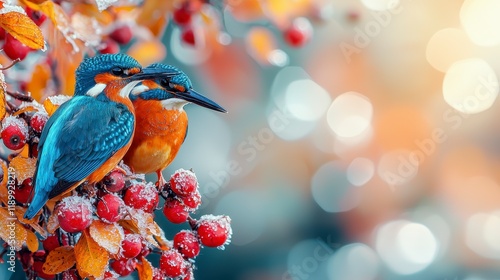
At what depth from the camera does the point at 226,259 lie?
473 cm

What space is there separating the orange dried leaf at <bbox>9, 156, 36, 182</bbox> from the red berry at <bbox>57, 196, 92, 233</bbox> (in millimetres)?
60

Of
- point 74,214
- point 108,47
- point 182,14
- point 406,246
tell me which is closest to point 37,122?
point 74,214

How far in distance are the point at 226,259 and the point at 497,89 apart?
6.82ft

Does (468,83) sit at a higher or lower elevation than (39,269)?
lower

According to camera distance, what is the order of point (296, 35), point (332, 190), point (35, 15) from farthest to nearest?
1. point (332, 190)
2. point (296, 35)
3. point (35, 15)

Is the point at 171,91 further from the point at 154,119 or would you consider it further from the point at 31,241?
the point at 31,241

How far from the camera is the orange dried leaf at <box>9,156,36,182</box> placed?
844mm

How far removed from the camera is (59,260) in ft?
2.89

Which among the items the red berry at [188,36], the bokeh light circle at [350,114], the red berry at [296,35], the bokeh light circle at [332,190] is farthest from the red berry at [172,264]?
the bokeh light circle at [332,190]

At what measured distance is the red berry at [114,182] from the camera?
0.85 m

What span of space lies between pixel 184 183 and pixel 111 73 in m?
0.18

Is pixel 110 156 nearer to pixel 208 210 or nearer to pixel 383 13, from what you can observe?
pixel 383 13

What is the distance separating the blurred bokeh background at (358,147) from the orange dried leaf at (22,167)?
2751 millimetres

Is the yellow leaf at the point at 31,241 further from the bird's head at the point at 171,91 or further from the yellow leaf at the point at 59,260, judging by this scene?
the bird's head at the point at 171,91
